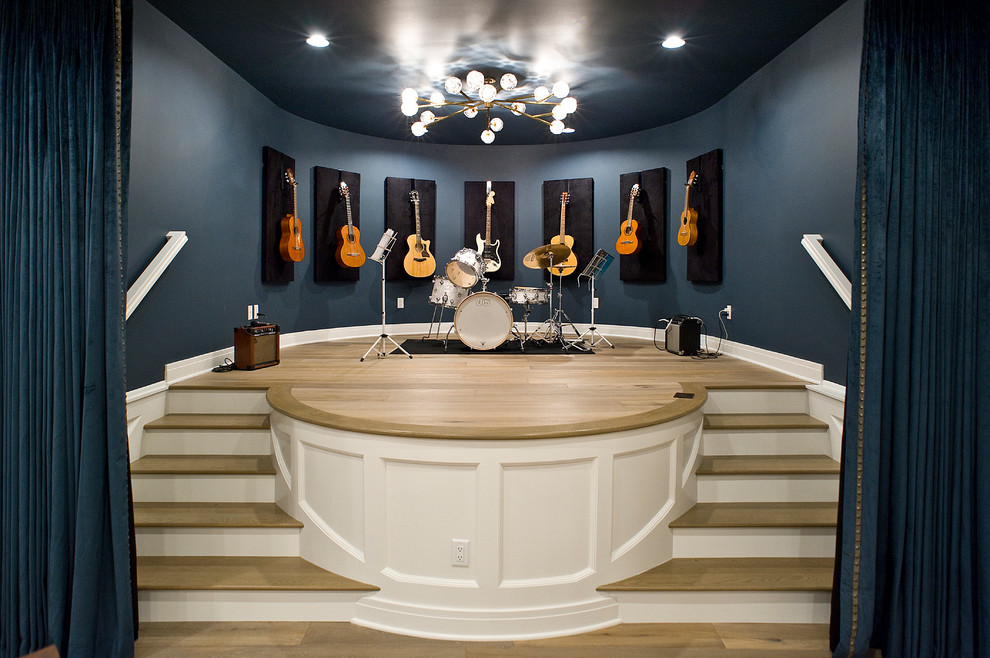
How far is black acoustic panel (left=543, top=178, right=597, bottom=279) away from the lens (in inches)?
259

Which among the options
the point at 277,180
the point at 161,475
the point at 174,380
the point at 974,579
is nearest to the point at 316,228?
the point at 277,180

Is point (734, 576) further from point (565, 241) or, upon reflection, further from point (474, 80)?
point (565, 241)

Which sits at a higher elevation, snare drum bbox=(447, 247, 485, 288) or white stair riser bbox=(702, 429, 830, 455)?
snare drum bbox=(447, 247, 485, 288)

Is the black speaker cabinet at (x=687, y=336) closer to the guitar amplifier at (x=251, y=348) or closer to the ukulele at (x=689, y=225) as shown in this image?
the ukulele at (x=689, y=225)

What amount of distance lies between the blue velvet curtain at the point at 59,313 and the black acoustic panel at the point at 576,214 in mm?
5200

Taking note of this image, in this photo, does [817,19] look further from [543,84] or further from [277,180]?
[277,180]

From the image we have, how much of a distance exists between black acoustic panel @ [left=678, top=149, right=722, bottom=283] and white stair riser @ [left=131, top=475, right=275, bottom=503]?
13.9ft

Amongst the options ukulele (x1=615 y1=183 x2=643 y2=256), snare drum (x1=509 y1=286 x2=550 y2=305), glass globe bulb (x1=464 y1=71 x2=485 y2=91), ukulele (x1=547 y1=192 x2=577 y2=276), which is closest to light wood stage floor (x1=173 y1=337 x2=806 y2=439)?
snare drum (x1=509 y1=286 x2=550 y2=305)

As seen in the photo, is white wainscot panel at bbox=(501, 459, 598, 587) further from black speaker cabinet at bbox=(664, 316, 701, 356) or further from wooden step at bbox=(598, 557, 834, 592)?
black speaker cabinet at bbox=(664, 316, 701, 356)

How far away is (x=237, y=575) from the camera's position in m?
2.45

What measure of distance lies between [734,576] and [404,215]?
5235mm

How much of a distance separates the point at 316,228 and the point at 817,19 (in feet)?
15.5

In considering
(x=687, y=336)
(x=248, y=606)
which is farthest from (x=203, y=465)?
(x=687, y=336)

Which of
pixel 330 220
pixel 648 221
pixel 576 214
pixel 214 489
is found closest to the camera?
pixel 214 489
